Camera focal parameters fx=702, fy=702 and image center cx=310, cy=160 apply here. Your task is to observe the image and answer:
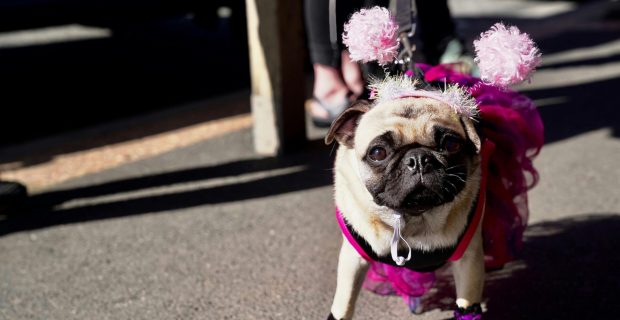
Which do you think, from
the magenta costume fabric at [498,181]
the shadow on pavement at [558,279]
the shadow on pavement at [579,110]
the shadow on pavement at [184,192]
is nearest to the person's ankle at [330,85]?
the shadow on pavement at [184,192]

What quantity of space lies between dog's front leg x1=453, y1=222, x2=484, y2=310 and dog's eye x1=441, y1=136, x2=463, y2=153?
0.36 metres

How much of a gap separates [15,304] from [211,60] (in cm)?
502

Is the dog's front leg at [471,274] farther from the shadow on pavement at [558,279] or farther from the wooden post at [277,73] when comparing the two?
the wooden post at [277,73]

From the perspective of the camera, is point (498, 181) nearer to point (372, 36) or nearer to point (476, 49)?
point (476, 49)

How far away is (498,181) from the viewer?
2.73m

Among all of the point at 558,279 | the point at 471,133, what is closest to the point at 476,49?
the point at 471,133

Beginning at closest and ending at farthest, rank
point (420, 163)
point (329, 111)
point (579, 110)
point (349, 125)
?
point (420, 163)
point (349, 125)
point (329, 111)
point (579, 110)

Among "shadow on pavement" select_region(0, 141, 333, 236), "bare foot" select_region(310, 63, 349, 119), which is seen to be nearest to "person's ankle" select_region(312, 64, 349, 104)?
"bare foot" select_region(310, 63, 349, 119)

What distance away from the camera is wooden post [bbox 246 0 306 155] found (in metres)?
4.32

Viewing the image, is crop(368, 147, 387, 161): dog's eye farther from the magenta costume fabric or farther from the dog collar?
the magenta costume fabric

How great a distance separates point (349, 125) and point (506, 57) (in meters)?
0.53

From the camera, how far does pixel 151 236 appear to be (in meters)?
3.50

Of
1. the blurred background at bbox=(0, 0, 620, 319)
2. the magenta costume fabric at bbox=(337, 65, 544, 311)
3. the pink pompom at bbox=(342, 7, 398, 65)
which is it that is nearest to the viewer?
the pink pompom at bbox=(342, 7, 398, 65)

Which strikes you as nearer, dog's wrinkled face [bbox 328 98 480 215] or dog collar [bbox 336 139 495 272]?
dog's wrinkled face [bbox 328 98 480 215]
